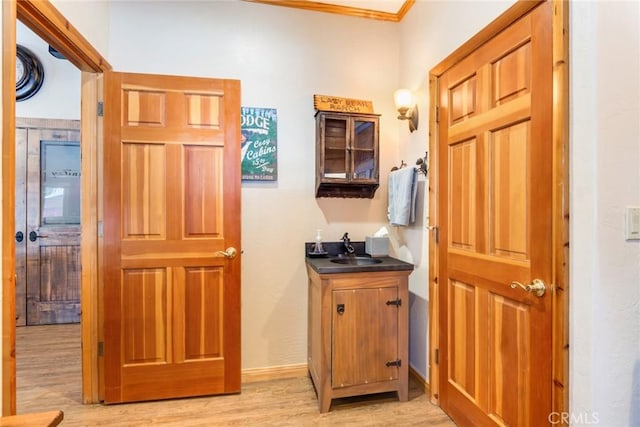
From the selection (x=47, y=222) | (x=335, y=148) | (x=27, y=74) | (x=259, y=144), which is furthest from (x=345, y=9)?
(x=47, y=222)

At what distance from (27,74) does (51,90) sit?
239 mm

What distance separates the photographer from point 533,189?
140 centimetres

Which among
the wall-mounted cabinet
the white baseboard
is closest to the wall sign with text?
the wall-mounted cabinet

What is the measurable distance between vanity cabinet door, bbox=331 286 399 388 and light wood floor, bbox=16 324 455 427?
0.19m

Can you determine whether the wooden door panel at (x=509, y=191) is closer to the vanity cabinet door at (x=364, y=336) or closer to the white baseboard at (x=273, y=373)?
the vanity cabinet door at (x=364, y=336)

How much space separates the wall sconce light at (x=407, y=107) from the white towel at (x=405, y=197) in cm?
37

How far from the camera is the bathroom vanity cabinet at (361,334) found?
2.02 m

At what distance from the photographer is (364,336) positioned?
2.06 metres

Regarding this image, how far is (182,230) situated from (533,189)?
201 centimetres

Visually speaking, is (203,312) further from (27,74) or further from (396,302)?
(27,74)

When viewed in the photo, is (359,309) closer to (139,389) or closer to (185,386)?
(185,386)

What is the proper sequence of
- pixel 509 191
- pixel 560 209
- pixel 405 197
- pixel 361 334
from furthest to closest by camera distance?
pixel 405 197
pixel 361 334
pixel 509 191
pixel 560 209

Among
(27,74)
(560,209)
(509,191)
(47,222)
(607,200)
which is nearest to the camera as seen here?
(607,200)

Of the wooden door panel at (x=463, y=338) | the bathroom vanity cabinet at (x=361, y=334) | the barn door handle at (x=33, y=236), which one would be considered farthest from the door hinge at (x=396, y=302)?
the barn door handle at (x=33, y=236)
